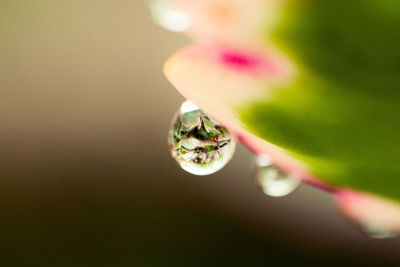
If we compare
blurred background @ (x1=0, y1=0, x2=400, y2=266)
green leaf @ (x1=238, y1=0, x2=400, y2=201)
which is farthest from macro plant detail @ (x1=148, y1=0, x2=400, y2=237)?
blurred background @ (x1=0, y1=0, x2=400, y2=266)

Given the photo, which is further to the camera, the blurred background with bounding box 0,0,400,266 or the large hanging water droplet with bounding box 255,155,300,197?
the blurred background with bounding box 0,0,400,266

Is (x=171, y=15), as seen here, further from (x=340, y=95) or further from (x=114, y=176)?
(x=114, y=176)

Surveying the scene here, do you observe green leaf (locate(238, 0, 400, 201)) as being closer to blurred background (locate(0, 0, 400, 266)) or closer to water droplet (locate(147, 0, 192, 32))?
water droplet (locate(147, 0, 192, 32))

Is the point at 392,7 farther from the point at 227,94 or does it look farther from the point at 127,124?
the point at 127,124

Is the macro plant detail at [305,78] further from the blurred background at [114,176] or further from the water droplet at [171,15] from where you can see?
the blurred background at [114,176]

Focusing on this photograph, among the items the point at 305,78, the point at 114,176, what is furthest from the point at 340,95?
the point at 114,176

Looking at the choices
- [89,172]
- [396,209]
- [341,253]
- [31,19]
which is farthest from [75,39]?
[396,209]
